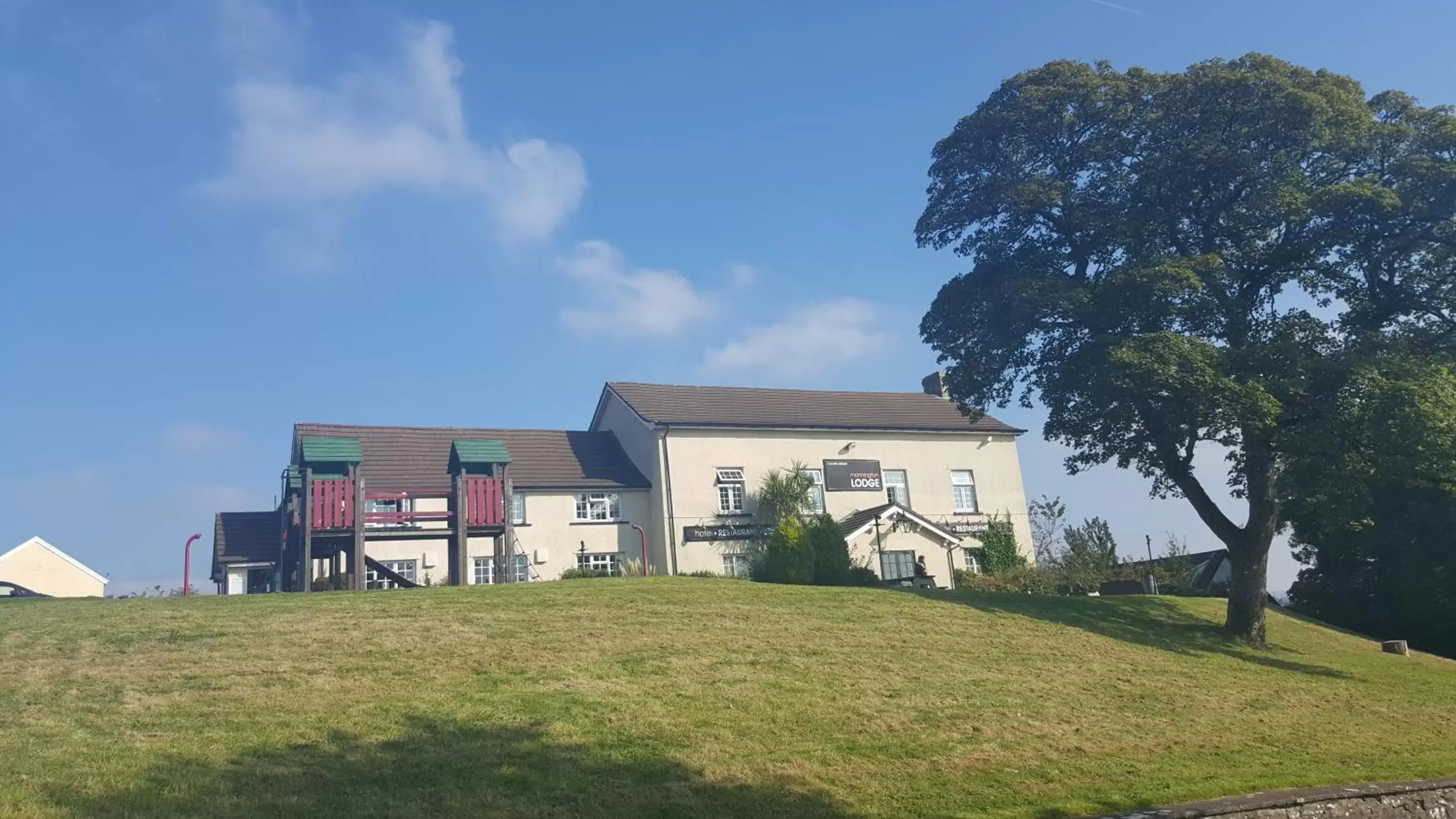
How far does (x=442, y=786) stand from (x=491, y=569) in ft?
93.6

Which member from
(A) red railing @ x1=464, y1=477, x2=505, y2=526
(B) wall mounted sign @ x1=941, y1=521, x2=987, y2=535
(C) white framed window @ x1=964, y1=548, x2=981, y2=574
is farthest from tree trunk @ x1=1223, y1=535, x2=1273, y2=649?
(A) red railing @ x1=464, y1=477, x2=505, y2=526

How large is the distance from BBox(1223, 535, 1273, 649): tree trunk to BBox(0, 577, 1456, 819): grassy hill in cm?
141

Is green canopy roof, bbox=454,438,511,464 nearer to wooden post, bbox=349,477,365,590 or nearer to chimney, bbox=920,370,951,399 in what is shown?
wooden post, bbox=349,477,365,590

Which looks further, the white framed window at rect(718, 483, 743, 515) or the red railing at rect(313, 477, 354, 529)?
the white framed window at rect(718, 483, 743, 515)

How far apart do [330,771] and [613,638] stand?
27.5 feet

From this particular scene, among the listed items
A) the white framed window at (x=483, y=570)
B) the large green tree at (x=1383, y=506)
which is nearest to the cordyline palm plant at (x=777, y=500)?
the white framed window at (x=483, y=570)

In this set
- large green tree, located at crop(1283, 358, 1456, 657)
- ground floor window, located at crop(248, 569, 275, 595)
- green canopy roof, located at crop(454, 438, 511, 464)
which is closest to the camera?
large green tree, located at crop(1283, 358, 1456, 657)

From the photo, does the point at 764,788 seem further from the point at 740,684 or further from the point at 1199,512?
the point at 1199,512

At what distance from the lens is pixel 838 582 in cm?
3366

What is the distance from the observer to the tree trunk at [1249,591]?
2677 cm

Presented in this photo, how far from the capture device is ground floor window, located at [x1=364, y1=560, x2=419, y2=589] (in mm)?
35594

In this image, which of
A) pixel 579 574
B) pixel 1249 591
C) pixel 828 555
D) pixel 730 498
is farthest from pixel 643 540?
pixel 1249 591

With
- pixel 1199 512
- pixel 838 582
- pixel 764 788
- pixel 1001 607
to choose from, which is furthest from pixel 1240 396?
pixel 764 788

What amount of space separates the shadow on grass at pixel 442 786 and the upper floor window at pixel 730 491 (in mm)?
28536
